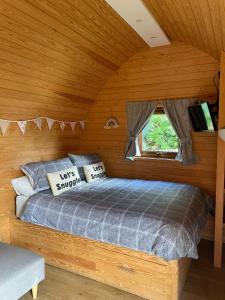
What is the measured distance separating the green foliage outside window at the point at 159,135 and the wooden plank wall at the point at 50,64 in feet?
3.22

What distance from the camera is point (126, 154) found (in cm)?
356

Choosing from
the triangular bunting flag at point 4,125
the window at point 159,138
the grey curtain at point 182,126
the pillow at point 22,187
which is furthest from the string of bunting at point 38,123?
the grey curtain at point 182,126

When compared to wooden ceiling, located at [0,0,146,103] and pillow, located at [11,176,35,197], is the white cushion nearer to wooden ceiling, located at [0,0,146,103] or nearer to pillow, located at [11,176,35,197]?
pillow, located at [11,176,35,197]

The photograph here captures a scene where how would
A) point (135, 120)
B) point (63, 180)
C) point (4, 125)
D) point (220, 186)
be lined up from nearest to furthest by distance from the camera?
point (220, 186), point (4, 125), point (63, 180), point (135, 120)

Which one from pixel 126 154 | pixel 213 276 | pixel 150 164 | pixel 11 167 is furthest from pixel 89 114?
pixel 213 276

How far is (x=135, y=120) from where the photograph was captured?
349 centimetres

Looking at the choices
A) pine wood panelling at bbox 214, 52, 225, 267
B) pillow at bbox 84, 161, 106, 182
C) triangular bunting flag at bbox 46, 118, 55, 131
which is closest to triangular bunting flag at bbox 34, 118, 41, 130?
triangular bunting flag at bbox 46, 118, 55, 131

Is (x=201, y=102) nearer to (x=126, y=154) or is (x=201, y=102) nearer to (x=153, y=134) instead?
(x=153, y=134)

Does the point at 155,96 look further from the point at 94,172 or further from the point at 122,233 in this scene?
the point at 122,233

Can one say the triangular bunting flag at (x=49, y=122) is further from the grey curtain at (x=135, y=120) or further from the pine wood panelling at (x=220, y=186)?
the pine wood panelling at (x=220, y=186)

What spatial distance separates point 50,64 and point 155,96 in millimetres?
1497

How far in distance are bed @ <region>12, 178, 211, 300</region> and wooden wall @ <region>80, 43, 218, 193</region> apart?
53 centimetres

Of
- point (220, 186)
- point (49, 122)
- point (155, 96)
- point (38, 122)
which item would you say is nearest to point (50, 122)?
point (49, 122)

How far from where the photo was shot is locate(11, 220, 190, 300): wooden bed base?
1.93 m
